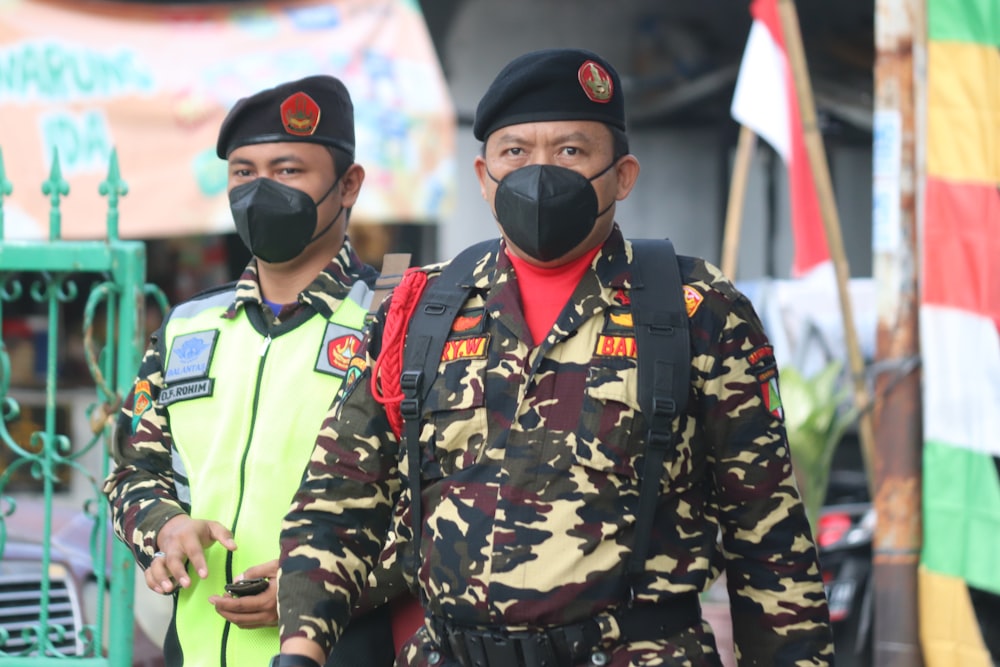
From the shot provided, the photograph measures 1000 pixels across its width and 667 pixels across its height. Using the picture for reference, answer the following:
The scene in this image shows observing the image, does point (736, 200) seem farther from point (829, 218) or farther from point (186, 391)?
point (186, 391)

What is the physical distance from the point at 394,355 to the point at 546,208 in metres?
0.40

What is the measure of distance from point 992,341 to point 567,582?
2814 millimetres

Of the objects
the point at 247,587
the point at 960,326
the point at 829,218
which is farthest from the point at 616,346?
the point at 829,218

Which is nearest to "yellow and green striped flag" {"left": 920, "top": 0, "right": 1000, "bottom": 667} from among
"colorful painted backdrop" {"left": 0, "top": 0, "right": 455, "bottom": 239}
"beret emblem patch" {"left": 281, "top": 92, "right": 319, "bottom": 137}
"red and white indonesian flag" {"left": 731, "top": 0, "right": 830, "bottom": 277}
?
"red and white indonesian flag" {"left": 731, "top": 0, "right": 830, "bottom": 277}

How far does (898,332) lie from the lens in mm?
4742

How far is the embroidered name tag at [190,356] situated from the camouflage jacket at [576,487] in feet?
2.06

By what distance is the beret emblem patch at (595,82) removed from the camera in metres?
2.42

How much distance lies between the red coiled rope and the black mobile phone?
47 cm

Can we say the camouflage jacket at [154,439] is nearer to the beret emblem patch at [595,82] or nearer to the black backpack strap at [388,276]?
the black backpack strap at [388,276]

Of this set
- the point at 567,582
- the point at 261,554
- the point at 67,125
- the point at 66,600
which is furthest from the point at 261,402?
the point at 67,125

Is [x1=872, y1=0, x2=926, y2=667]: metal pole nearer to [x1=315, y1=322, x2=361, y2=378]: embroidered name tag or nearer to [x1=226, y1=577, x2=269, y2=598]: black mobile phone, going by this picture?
[x1=315, y1=322, x2=361, y2=378]: embroidered name tag

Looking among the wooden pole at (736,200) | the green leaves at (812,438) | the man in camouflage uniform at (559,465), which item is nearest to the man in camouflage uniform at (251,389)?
the man in camouflage uniform at (559,465)

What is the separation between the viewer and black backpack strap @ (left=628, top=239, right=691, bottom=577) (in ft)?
7.34

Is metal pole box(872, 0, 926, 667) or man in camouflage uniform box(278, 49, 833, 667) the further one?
metal pole box(872, 0, 926, 667)
